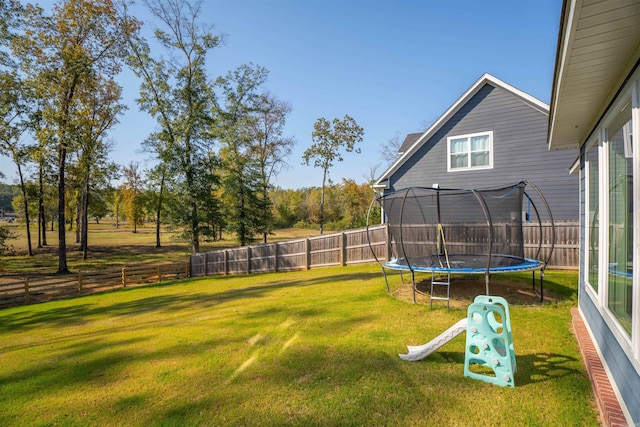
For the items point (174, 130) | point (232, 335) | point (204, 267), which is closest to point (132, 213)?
point (174, 130)

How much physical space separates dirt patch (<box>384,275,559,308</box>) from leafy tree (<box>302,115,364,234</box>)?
21888 mm

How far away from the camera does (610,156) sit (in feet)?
9.84

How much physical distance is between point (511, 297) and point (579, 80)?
5.01 m

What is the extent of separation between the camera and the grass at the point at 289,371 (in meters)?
2.95

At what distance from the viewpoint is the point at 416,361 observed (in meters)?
3.88

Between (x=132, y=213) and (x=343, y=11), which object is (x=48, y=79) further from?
(x=132, y=213)

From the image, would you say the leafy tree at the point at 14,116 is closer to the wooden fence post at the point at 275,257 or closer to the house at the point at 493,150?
the wooden fence post at the point at 275,257

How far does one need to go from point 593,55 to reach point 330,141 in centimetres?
2802

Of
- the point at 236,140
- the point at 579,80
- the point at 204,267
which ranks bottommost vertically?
the point at 204,267

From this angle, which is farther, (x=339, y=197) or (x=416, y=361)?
(x=339, y=197)

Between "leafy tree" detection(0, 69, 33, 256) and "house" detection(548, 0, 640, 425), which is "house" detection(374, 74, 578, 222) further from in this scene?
"leafy tree" detection(0, 69, 33, 256)

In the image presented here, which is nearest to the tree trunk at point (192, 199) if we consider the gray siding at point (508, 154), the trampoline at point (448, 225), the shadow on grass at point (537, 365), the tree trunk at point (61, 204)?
the tree trunk at point (61, 204)

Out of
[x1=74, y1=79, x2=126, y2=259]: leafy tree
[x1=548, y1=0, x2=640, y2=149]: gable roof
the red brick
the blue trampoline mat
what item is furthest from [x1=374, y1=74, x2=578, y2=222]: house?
[x1=74, y1=79, x2=126, y2=259]: leafy tree

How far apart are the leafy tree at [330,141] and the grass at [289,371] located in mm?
23721
